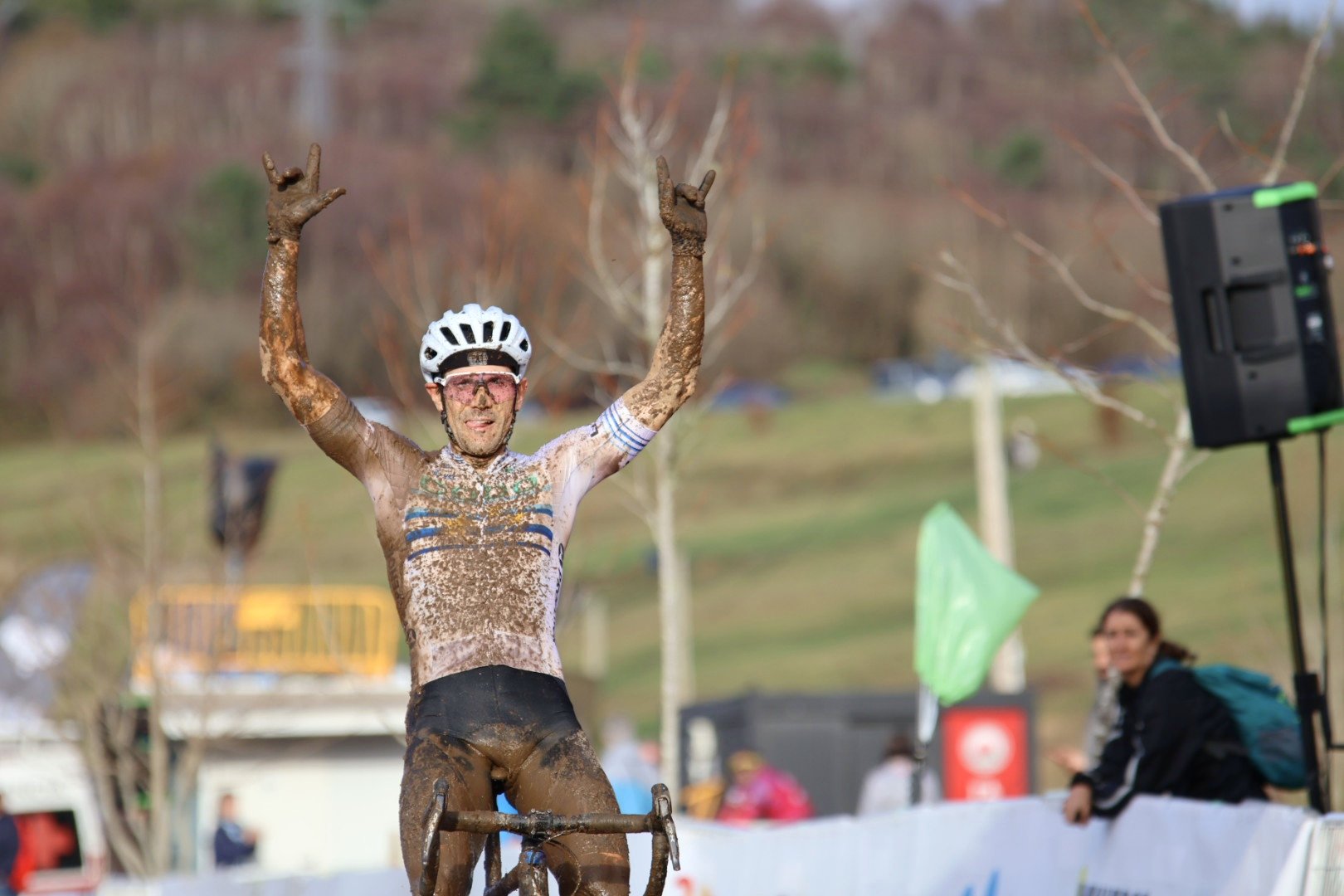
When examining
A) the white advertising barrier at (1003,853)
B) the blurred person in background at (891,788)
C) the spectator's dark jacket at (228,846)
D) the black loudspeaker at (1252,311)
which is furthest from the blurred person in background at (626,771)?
the black loudspeaker at (1252,311)

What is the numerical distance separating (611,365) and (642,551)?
44080mm

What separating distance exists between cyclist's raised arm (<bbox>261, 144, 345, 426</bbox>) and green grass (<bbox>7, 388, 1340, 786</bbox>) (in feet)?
66.6

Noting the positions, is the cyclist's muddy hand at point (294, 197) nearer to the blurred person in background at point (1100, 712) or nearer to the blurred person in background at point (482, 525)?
the blurred person in background at point (482, 525)

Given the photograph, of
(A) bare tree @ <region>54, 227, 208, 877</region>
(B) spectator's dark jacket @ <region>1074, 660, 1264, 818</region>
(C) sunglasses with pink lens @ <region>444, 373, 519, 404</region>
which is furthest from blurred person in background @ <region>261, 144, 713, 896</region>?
(A) bare tree @ <region>54, 227, 208, 877</region>

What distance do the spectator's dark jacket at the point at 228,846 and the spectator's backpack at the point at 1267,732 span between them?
11369 mm

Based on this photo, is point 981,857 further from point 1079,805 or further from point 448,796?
point 448,796

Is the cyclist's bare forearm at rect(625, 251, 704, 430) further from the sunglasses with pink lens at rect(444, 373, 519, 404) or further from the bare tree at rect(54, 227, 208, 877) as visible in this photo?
the bare tree at rect(54, 227, 208, 877)

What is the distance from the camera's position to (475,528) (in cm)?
589

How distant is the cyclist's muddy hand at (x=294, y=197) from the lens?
582 cm

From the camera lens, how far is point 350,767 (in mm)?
22766

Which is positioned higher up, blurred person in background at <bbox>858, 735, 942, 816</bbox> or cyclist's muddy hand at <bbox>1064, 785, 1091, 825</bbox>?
blurred person in background at <bbox>858, 735, 942, 816</bbox>

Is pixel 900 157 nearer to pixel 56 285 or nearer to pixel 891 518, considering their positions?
pixel 56 285

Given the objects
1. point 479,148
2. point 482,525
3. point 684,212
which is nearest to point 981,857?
point 482,525

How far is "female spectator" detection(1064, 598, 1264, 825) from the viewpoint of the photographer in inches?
314
